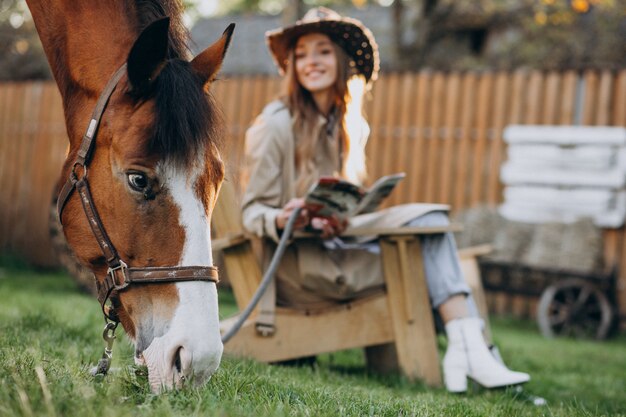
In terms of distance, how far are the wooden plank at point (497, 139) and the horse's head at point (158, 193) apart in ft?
22.3

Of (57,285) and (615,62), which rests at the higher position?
(615,62)

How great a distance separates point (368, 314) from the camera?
3863 mm

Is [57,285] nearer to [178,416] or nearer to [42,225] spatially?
[42,225]

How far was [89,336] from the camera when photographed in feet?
12.2

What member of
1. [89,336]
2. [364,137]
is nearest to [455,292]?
[364,137]

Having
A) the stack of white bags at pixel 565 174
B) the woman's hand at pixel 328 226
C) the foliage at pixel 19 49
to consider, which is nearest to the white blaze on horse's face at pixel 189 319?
the woman's hand at pixel 328 226

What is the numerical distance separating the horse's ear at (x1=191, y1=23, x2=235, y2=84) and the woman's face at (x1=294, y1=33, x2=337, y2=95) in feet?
4.64

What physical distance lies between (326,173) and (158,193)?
5.98 ft

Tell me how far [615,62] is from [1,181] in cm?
1129

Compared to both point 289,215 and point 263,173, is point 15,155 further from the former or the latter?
point 289,215

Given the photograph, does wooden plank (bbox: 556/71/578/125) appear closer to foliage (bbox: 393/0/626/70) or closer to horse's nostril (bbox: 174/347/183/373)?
foliage (bbox: 393/0/626/70)

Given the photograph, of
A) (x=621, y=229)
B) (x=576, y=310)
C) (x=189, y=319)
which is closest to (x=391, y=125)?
(x=621, y=229)

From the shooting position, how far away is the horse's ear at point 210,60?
2.48 metres

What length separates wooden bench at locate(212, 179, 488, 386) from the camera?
373 cm
